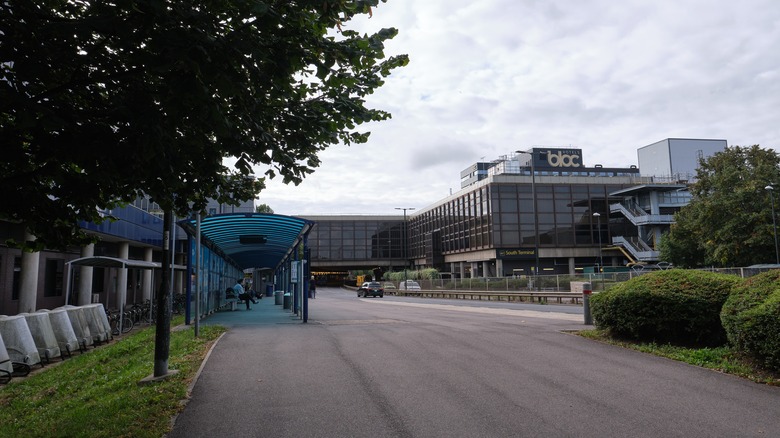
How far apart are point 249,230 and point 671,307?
534 inches

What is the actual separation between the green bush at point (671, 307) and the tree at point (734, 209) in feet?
112

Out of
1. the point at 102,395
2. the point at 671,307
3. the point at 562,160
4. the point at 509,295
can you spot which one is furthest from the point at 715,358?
the point at 562,160

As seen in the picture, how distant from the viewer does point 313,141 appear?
5.50 m

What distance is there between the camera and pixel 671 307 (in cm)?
981

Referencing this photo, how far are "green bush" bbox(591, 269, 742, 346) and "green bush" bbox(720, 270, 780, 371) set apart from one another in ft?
3.11

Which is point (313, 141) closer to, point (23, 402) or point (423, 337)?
point (23, 402)

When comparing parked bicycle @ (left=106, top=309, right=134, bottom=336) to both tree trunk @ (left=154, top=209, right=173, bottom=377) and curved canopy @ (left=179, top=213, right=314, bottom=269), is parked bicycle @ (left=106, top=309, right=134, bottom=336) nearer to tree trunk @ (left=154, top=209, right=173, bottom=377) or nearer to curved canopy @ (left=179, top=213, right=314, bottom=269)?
curved canopy @ (left=179, top=213, right=314, bottom=269)

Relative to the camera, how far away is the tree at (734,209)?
1538 inches

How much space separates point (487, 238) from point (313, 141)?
60.4 m

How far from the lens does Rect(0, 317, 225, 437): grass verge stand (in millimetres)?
5828

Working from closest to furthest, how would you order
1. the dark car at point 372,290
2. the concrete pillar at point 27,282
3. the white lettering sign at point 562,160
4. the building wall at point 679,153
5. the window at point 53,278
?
the concrete pillar at point 27,282 → the window at point 53,278 → the dark car at point 372,290 → the building wall at point 679,153 → the white lettering sign at point 562,160

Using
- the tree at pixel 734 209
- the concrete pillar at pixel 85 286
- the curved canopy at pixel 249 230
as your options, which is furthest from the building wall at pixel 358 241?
the curved canopy at pixel 249 230

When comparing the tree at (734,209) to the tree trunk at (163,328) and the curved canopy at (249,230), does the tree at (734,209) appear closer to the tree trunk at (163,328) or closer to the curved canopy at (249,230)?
the curved canopy at (249,230)

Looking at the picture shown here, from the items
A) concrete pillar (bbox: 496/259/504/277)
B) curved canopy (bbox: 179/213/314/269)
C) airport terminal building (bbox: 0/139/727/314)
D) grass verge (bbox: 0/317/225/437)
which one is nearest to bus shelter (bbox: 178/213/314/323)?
curved canopy (bbox: 179/213/314/269)
